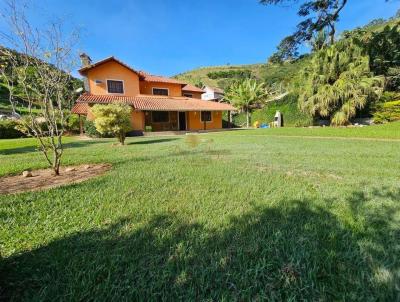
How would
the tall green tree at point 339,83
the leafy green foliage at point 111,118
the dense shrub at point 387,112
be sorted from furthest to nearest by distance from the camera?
the tall green tree at point 339,83 < the dense shrub at point 387,112 < the leafy green foliage at point 111,118

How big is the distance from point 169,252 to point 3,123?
25365 mm

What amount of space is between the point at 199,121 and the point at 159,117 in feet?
15.7

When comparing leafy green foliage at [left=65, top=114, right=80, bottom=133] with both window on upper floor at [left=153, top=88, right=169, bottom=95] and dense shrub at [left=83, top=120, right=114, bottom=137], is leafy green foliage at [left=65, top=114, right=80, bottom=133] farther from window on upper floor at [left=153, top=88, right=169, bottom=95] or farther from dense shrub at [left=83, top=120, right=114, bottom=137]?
window on upper floor at [left=153, top=88, right=169, bottom=95]

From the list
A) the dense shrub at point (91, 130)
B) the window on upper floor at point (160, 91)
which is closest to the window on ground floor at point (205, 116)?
the window on upper floor at point (160, 91)

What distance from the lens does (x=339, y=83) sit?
1903 cm

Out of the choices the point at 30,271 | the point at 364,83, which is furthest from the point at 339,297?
the point at 364,83

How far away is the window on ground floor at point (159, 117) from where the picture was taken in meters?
23.0

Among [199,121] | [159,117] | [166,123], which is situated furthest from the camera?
[199,121]

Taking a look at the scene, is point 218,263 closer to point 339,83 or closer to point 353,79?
point 339,83

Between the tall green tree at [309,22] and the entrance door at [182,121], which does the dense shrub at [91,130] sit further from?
the tall green tree at [309,22]

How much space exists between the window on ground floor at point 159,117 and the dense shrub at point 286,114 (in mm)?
12547

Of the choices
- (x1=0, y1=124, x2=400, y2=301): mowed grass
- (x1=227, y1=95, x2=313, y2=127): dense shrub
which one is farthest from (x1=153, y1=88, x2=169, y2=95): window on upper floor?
(x1=0, y1=124, x2=400, y2=301): mowed grass

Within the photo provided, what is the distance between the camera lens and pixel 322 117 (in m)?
21.6

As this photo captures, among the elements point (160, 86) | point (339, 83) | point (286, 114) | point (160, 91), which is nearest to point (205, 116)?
point (160, 91)
